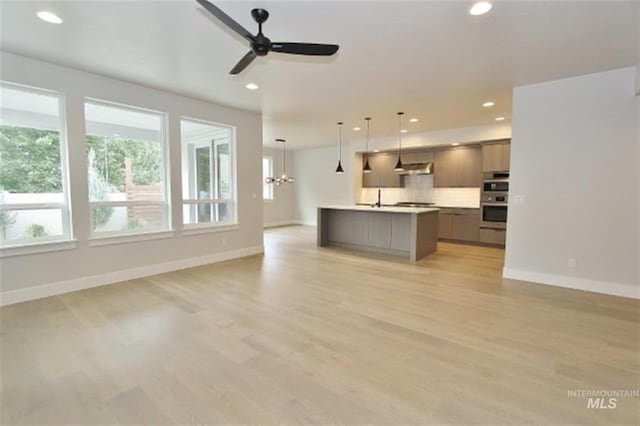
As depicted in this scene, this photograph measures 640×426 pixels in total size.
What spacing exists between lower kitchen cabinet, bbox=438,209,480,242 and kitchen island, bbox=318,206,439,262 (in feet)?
4.18

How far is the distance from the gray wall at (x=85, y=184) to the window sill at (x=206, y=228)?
0.07m

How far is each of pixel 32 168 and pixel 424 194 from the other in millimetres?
7786

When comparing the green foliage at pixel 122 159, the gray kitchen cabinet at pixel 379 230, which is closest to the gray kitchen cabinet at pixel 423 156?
the gray kitchen cabinet at pixel 379 230

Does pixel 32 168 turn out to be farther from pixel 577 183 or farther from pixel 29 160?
pixel 577 183

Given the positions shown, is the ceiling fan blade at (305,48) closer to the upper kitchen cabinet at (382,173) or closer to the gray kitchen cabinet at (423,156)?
the gray kitchen cabinet at (423,156)

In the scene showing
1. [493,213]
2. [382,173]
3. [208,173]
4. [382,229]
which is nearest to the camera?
[208,173]

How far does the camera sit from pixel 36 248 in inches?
139

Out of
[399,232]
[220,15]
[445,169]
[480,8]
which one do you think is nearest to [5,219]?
[220,15]

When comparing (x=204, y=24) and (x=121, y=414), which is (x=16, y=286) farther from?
(x=204, y=24)

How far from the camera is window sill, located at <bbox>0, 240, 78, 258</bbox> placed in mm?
3346

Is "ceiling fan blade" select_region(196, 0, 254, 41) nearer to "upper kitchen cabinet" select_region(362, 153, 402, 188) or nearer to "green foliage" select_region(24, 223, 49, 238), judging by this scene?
"green foliage" select_region(24, 223, 49, 238)

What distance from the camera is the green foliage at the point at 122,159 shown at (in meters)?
4.12

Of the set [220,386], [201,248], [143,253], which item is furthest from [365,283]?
[143,253]

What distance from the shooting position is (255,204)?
6078mm
